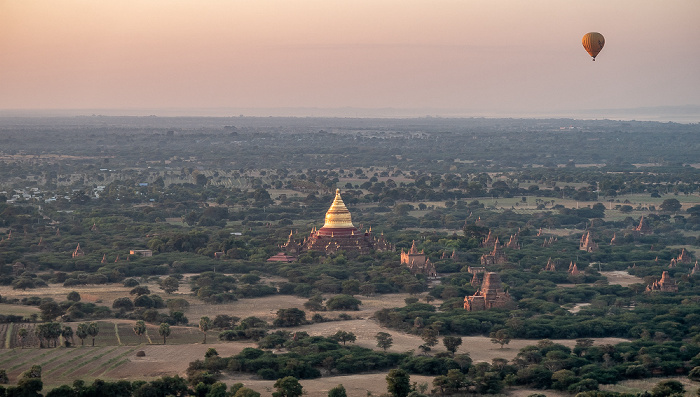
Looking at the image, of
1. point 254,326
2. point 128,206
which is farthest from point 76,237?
point 254,326

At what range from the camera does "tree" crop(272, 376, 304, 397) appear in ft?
123

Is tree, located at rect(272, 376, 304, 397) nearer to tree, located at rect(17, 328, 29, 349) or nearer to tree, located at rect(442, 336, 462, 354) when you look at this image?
tree, located at rect(442, 336, 462, 354)

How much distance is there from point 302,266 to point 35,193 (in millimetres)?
57115

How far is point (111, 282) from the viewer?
2421 inches

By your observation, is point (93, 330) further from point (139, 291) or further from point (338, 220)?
point (338, 220)

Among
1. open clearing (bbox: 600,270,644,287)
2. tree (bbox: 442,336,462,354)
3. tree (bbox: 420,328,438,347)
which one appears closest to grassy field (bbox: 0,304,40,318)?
tree (bbox: 420,328,438,347)

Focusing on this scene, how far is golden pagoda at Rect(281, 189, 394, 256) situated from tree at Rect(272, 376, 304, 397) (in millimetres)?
29676

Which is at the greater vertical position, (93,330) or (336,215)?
(336,215)

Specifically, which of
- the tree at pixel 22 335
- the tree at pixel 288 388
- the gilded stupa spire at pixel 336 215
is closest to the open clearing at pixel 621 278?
the gilded stupa spire at pixel 336 215

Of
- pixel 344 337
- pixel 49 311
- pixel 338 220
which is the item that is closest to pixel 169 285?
pixel 49 311

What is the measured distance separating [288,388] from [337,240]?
31.4 meters

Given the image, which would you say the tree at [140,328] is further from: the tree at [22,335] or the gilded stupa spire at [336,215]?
the gilded stupa spire at [336,215]

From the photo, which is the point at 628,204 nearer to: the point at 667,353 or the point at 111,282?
the point at 111,282

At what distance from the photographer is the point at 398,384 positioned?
125 ft
